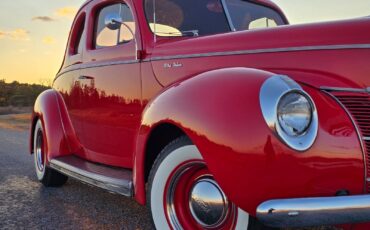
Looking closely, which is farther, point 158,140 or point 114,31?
point 114,31

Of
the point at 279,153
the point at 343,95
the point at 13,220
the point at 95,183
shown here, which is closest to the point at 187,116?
the point at 279,153

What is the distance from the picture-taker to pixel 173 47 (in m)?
3.47

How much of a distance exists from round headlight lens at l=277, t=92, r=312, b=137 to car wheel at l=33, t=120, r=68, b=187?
10.7 ft

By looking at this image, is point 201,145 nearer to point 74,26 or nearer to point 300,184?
point 300,184

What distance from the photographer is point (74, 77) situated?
462cm

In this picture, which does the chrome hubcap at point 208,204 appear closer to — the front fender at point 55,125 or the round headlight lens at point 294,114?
the round headlight lens at point 294,114

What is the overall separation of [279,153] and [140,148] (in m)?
1.09

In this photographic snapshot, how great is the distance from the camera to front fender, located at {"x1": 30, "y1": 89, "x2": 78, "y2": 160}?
15.3 feet

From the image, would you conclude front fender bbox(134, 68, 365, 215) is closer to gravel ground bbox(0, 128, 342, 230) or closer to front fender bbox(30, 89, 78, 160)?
gravel ground bbox(0, 128, 342, 230)

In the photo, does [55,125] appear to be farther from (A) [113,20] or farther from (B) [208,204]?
(B) [208,204]

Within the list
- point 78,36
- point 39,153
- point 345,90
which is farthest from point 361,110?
point 39,153

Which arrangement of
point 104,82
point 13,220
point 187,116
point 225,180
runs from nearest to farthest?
point 225,180 → point 187,116 → point 13,220 → point 104,82

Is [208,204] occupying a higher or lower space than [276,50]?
lower

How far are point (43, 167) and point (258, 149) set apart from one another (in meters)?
3.54
